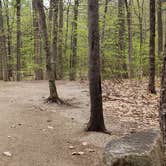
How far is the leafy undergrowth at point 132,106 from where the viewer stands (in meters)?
8.80

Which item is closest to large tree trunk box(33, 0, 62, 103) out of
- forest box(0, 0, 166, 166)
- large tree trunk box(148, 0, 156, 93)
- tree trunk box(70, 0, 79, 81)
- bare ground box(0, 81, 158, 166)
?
forest box(0, 0, 166, 166)

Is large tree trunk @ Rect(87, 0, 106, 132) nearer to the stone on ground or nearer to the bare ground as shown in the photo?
the bare ground

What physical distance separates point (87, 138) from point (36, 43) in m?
15.1

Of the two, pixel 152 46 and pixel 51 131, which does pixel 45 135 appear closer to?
pixel 51 131

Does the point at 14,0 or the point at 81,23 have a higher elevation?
the point at 14,0

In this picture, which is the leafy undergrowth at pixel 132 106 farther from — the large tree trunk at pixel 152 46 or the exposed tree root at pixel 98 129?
the exposed tree root at pixel 98 129

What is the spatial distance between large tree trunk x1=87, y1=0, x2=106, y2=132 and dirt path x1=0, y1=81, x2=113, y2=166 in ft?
1.09

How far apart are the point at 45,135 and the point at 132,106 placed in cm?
428

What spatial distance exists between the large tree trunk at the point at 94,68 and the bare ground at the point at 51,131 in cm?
33

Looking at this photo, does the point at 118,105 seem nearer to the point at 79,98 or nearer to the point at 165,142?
the point at 79,98

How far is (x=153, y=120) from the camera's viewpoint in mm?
8945

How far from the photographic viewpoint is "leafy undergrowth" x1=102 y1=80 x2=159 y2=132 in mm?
8797

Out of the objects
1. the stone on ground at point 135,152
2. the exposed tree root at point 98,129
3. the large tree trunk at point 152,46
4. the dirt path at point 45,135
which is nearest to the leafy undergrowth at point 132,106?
the large tree trunk at point 152,46

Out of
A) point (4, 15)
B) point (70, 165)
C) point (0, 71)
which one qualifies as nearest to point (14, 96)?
point (70, 165)
